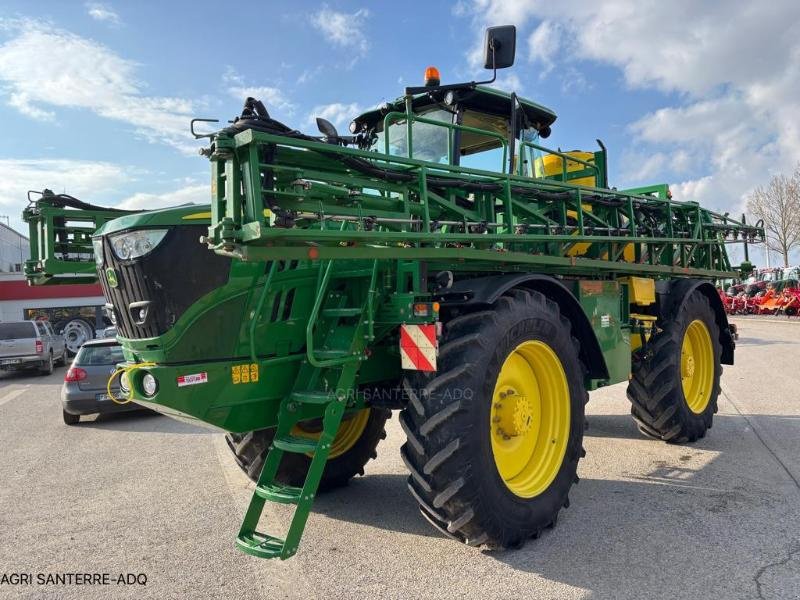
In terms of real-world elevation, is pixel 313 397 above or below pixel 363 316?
below

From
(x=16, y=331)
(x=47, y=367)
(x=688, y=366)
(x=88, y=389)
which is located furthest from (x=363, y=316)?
(x=47, y=367)

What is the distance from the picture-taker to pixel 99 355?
10.1 m

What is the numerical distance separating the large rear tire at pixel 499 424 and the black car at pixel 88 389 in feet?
23.1

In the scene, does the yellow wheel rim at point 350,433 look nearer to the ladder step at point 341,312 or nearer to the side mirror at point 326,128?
the ladder step at point 341,312

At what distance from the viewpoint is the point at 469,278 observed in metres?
4.55

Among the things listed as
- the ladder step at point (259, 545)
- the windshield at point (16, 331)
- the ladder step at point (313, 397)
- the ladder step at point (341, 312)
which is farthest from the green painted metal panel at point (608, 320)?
the windshield at point (16, 331)

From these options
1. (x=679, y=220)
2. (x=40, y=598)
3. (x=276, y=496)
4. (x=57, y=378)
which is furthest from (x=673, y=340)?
(x=57, y=378)

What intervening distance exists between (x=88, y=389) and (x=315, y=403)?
7.17 metres

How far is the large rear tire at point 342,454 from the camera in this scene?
15.9 ft

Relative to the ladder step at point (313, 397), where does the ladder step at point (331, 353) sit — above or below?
above

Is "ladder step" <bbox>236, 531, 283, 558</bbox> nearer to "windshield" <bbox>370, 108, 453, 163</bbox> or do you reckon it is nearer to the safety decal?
the safety decal

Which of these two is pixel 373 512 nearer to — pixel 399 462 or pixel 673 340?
pixel 399 462

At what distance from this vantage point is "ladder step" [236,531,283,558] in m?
3.34

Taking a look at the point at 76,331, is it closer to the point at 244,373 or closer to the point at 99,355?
the point at 99,355
